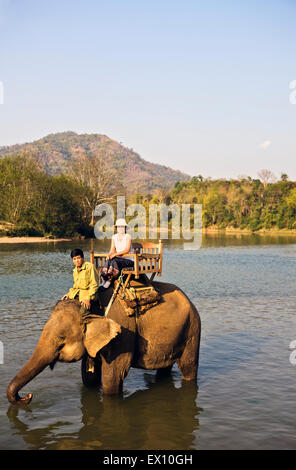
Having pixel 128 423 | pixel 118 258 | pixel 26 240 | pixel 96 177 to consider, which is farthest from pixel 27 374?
pixel 96 177

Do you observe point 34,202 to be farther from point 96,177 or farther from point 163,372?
point 163,372

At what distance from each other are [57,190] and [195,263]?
125 ft

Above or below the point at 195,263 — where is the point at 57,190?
above

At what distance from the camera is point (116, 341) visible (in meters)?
7.89

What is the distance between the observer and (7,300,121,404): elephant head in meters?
7.34

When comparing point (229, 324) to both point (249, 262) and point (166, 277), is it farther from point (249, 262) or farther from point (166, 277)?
point (249, 262)

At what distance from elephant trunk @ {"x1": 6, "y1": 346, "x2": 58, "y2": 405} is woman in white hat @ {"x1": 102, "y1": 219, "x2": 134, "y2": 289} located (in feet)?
5.35

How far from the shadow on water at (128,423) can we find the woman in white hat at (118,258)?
204 cm

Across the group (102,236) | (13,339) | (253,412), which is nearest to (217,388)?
(253,412)

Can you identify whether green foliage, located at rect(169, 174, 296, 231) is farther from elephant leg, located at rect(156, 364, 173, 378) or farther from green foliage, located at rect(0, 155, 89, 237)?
elephant leg, located at rect(156, 364, 173, 378)

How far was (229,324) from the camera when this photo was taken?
1491cm

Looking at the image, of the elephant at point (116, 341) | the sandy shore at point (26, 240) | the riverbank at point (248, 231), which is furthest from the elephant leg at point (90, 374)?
the riverbank at point (248, 231)

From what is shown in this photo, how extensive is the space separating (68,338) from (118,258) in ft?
5.81

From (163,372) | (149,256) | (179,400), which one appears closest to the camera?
(149,256)
